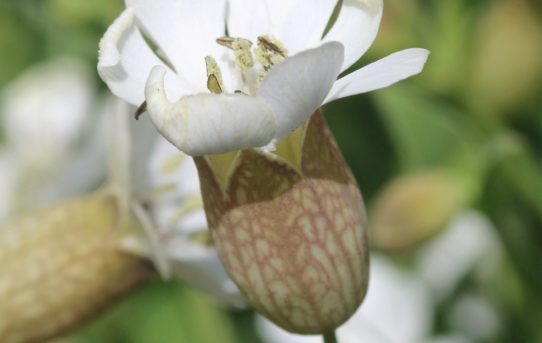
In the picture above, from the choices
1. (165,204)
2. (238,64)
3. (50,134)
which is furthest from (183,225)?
(50,134)

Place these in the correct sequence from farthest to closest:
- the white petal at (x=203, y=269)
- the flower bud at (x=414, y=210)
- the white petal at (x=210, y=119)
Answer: the flower bud at (x=414, y=210)
the white petal at (x=203, y=269)
the white petal at (x=210, y=119)

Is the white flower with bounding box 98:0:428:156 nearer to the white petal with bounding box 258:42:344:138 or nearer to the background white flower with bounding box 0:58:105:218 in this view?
the white petal with bounding box 258:42:344:138

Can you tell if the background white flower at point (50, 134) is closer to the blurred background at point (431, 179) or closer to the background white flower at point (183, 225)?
the blurred background at point (431, 179)

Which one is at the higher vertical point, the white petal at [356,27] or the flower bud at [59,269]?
the white petal at [356,27]

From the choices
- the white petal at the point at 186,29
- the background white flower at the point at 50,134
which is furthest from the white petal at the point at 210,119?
the background white flower at the point at 50,134

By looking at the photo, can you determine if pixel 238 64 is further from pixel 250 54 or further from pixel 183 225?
pixel 183 225

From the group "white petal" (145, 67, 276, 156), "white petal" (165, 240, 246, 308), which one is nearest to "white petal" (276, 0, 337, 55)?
"white petal" (145, 67, 276, 156)

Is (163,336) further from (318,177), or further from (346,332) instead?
(318,177)

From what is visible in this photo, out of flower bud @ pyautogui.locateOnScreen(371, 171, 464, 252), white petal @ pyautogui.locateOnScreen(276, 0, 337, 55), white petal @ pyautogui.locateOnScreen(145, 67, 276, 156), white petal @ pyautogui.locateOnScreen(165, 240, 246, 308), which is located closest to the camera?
white petal @ pyautogui.locateOnScreen(145, 67, 276, 156)
